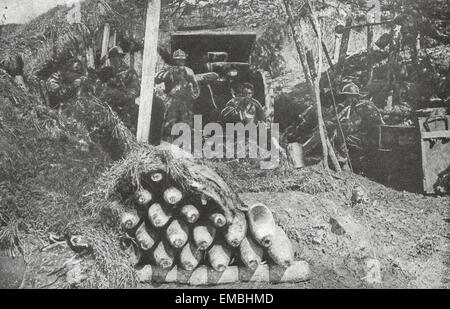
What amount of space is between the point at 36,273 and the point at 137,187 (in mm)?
1446

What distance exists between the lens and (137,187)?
4402 mm

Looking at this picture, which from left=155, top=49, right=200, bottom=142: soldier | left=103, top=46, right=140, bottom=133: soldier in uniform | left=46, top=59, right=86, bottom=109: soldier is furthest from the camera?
left=155, top=49, right=200, bottom=142: soldier

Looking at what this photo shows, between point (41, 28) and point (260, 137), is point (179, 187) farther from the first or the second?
point (41, 28)

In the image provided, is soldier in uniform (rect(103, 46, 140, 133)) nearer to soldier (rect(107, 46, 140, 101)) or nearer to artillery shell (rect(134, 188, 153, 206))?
soldier (rect(107, 46, 140, 101))

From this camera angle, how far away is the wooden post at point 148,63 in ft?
18.4

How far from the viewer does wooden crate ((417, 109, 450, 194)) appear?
6.48 meters

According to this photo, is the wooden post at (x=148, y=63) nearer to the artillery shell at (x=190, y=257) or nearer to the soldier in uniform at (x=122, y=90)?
the soldier in uniform at (x=122, y=90)

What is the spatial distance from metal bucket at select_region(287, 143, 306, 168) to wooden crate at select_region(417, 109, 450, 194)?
7.11 ft

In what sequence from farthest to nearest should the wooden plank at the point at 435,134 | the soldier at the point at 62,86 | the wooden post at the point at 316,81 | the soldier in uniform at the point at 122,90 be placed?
the soldier in uniform at the point at 122,90
the soldier at the point at 62,86
the wooden post at the point at 316,81
the wooden plank at the point at 435,134

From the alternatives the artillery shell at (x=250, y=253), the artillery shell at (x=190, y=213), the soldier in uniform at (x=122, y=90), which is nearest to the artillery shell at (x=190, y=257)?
the artillery shell at (x=190, y=213)

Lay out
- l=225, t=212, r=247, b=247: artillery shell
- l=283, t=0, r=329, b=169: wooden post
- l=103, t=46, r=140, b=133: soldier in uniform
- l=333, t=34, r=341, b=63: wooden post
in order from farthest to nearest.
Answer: l=333, t=34, r=341, b=63: wooden post, l=103, t=46, r=140, b=133: soldier in uniform, l=283, t=0, r=329, b=169: wooden post, l=225, t=212, r=247, b=247: artillery shell

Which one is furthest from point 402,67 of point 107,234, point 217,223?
point 107,234

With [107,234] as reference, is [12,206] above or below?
above

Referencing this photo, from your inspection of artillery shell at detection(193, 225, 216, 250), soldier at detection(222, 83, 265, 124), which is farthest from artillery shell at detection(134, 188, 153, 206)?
soldier at detection(222, 83, 265, 124)
